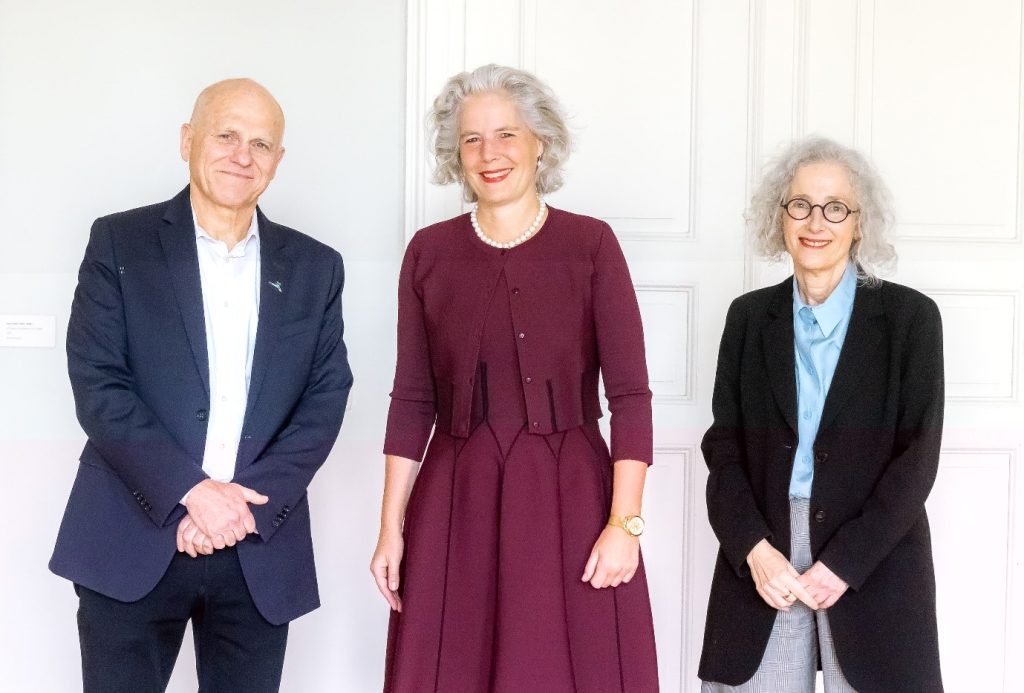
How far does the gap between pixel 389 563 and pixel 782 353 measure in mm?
860

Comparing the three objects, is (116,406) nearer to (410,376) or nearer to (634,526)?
(410,376)

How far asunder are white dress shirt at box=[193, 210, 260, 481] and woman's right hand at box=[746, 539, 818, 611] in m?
1.01

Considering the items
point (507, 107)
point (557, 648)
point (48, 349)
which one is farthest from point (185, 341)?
point (48, 349)

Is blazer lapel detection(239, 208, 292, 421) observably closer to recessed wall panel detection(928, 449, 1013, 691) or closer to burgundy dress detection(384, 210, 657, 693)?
burgundy dress detection(384, 210, 657, 693)

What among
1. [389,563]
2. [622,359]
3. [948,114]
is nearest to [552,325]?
[622,359]

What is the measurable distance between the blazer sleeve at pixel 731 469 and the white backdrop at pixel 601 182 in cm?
80

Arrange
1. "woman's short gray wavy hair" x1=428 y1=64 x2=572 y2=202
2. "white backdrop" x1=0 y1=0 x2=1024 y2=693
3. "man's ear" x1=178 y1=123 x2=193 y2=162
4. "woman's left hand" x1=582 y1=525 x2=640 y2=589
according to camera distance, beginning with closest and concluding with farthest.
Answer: "woman's left hand" x1=582 y1=525 x2=640 y2=589, "woman's short gray wavy hair" x1=428 y1=64 x2=572 y2=202, "man's ear" x1=178 y1=123 x2=193 y2=162, "white backdrop" x1=0 y1=0 x2=1024 y2=693

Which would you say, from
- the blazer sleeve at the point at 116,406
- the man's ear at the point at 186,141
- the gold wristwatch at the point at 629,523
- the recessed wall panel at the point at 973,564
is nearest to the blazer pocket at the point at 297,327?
the blazer sleeve at the point at 116,406

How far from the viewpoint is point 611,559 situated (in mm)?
1755

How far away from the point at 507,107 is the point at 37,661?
6.82 ft

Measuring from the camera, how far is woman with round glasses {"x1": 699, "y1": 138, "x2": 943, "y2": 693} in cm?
182

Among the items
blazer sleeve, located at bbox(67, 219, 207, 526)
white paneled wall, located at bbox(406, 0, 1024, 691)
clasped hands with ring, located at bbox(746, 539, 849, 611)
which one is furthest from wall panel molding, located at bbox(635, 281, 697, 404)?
blazer sleeve, located at bbox(67, 219, 207, 526)

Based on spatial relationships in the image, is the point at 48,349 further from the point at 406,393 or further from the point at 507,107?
the point at 507,107

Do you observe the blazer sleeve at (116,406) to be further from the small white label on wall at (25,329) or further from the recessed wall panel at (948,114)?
the recessed wall panel at (948,114)
